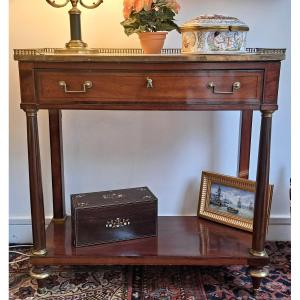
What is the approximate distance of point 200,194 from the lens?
1633 millimetres

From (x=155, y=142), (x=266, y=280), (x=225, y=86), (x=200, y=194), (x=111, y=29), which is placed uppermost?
(x=111, y=29)

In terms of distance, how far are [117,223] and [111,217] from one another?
0.03 metres

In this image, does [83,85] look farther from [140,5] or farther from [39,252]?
[39,252]

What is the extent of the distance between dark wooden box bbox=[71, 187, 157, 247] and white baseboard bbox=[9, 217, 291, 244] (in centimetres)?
39

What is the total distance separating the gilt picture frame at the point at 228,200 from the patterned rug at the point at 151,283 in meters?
0.19

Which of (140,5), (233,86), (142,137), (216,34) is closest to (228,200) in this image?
(142,137)

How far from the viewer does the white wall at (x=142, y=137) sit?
1558 millimetres

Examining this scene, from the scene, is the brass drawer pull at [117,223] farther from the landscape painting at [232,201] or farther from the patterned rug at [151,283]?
the landscape painting at [232,201]

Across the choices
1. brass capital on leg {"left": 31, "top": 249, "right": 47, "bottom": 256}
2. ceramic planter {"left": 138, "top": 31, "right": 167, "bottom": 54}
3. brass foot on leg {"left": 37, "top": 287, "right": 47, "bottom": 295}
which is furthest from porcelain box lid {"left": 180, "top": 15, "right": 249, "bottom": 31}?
brass foot on leg {"left": 37, "top": 287, "right": 47, "bottom": 295}

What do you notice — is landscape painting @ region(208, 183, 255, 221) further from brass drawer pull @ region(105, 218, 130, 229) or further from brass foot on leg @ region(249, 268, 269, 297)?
brass drawer pull @ region(105, 218, 130, 229)

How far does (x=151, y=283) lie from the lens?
1431 mm
